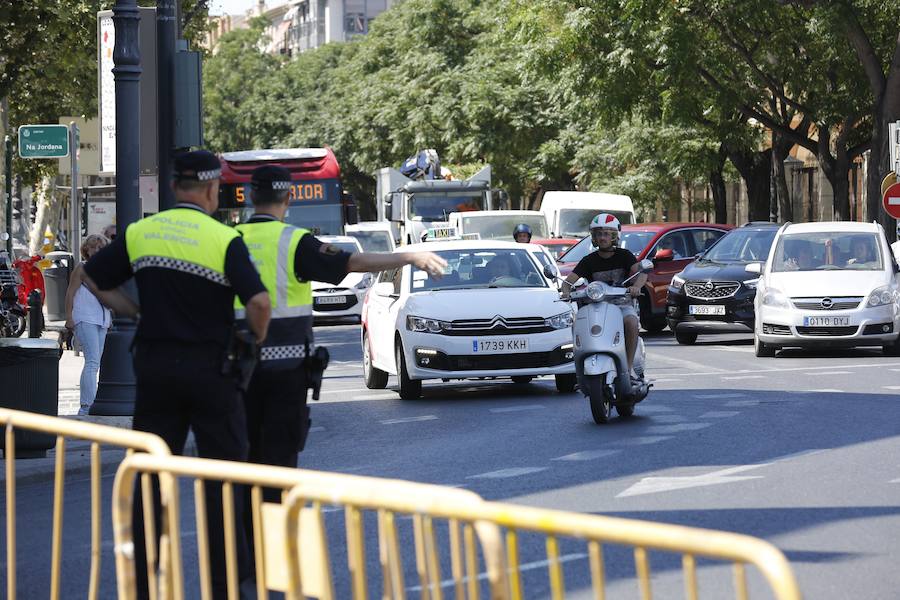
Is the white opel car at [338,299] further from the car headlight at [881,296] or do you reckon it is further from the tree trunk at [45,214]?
the tree trunk at [45,214]

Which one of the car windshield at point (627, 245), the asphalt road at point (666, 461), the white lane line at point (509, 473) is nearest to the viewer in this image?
the asphalt road at point (666, 461)

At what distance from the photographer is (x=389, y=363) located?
16.6 meters

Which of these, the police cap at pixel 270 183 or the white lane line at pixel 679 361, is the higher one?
the police cap at pixel 270 183

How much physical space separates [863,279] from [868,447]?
31.1 feet

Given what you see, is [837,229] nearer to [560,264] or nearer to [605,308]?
[560,264]

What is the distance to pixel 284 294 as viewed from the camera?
7406 mm

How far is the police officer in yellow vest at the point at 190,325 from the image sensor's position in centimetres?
635

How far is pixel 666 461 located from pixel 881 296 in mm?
10246

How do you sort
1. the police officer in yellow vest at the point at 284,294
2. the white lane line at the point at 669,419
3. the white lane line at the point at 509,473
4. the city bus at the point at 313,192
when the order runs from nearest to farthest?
1. the police officer in yellow vest at the point at 284,294
2. the white lane line at the point at 509,473
3. the white lane line at the point at 669,419
4. the city bus at the point at 313,192

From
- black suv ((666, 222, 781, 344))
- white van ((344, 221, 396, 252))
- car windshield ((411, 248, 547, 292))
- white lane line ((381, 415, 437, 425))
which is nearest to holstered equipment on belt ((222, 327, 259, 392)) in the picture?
white lane line ((381, 415, 437, 425))

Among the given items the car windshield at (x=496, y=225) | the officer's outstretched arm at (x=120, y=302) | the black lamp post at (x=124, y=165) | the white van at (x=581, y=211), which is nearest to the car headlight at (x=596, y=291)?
the black lamp post at (x=124, y=165)

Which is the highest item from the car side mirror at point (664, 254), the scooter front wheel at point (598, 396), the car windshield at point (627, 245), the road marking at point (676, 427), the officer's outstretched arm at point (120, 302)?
the car windshield at point (627, 245)

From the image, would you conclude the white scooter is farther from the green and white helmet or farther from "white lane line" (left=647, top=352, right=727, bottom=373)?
"white lane line" (left=647, top=352, right=727, bottom=373)

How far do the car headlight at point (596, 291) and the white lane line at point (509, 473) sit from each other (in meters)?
3.00
